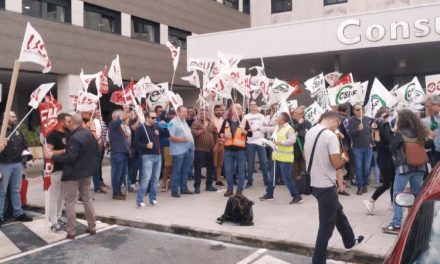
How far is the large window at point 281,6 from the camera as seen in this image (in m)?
29.7

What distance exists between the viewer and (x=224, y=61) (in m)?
10.8

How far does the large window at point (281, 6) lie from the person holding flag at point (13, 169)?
2427cm

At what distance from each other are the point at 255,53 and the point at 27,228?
11.3 meters

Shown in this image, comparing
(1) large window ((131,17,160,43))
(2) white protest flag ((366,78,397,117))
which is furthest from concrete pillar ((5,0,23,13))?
(2) white protest flag ((366,78,397,117))

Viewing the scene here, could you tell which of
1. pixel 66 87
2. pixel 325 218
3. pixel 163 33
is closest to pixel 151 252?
pixel 325 218

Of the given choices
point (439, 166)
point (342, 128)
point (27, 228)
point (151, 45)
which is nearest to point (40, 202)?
point (27, 228)

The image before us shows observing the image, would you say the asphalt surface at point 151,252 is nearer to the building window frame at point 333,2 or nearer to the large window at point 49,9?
the large window at point 49,9

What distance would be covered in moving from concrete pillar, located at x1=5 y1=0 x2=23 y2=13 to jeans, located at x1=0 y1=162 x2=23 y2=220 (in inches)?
581

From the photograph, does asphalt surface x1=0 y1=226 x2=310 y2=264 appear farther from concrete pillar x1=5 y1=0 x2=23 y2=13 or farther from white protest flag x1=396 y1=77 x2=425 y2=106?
concrete pillar x1=5 y1=0 x2=23 y2=13

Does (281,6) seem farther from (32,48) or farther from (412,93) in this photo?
(32,48)

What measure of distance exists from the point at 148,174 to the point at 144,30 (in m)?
21.3

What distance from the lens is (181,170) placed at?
10.1 m

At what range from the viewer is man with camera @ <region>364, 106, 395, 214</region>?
7699mm

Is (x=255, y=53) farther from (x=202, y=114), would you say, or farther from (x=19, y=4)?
(x=19, y=4)
